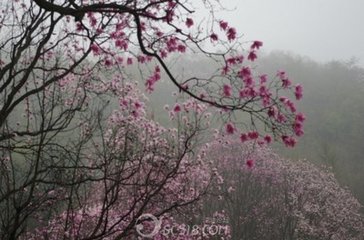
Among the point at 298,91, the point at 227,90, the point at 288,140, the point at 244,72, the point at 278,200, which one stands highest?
the point at 278,200

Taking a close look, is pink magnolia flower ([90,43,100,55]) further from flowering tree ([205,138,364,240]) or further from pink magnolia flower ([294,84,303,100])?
flowering tree ([205,138,364,240])

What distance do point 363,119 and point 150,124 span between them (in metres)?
42.4

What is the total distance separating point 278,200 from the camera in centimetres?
2411

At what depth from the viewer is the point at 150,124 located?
11.8 m

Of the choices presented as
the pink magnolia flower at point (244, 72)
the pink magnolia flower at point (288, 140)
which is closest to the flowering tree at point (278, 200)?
the pink magnolia flower at point (244, 72)

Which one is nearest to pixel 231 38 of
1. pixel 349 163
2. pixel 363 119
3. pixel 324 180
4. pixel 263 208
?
pixel 263 208

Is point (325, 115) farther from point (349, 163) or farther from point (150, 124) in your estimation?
point (150, 124)

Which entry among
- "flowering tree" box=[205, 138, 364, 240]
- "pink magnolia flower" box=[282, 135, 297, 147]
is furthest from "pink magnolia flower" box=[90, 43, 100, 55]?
"flowering tree" box=[205, 138, 364, 240]

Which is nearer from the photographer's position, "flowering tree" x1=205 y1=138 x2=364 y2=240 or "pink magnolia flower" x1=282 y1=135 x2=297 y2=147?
"pink magnolia flower" x1=282 y1=135 x2=297 y2=147

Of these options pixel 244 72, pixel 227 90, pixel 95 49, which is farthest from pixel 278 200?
pixel 227 90

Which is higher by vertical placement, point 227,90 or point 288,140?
point 227,90

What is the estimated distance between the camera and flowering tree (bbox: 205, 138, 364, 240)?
21.1m

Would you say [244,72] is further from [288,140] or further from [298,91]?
[288,140]

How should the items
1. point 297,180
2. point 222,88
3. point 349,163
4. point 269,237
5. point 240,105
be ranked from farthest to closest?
1. point 349,163
2. point 297,180
3. point 269,237
4. point 222,88
5. point 240,105
